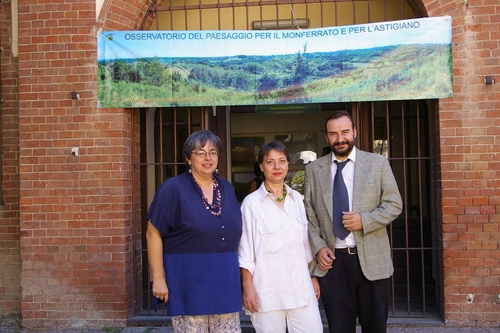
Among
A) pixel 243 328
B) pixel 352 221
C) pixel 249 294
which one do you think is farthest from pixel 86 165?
pixel 352 221

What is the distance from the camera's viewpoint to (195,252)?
9.52 feet

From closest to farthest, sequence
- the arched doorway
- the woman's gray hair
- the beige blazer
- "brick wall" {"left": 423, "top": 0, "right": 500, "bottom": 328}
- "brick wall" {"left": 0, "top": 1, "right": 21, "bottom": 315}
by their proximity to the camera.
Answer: the woman's gray hair
the beige blazer
"brick wall" {"left": 423, "top": 0, "right": 500, "bottom": 328}
"brick wall" {"left": 0, "top": 1, "right": 21, "bottom": 315}
the arched doorway

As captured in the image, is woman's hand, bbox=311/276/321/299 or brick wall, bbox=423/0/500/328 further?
brick wall, bbox=423/0/500/328

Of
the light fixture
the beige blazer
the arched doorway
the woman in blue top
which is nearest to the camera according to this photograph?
the woman in blue top

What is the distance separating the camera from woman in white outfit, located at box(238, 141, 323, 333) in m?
3.02

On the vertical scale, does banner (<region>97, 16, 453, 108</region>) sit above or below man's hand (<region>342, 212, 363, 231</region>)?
above

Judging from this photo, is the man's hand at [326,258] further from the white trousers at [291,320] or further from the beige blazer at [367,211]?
the white trousers at [291,320]

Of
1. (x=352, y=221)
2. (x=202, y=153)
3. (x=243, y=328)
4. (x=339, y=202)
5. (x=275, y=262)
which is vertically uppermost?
(x=202, y=153)

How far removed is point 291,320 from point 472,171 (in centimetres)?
270

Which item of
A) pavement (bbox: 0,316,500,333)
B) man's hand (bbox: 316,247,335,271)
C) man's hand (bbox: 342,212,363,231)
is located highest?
man's hand (bbox: 342,212,363,231)

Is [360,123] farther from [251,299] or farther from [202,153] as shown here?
[251,299]

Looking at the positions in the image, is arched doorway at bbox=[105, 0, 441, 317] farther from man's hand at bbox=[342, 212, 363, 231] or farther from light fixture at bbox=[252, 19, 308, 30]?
man's hand at bbox=[342, 212, 363, 231]

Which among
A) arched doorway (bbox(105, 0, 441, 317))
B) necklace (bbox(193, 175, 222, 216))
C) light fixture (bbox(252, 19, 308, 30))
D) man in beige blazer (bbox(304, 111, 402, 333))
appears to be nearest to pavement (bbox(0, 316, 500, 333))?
arched doorway (bbox(105, 0, 441, 317))

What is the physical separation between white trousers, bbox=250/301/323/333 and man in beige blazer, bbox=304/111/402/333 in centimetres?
23
